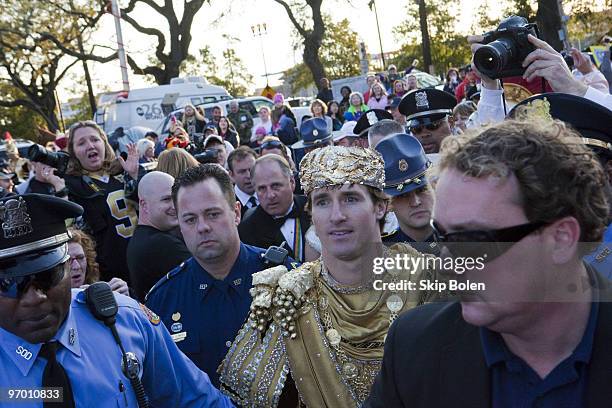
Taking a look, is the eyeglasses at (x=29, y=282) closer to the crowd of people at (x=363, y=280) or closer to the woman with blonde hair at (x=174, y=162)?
the crowd of people at (x=363, y=280)

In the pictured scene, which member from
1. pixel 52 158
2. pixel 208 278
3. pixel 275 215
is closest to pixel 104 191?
pixel 52 158

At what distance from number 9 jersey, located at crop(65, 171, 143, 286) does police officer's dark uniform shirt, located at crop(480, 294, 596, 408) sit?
14.7 ft

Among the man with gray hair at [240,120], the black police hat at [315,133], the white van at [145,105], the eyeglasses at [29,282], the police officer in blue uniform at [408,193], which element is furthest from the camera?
the white van at [145,105]

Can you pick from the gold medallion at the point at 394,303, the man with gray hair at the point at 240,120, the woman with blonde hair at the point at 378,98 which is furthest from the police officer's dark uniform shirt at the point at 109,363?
the man with gray hair at the point at 240,120

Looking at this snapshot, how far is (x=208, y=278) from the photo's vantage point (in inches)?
146

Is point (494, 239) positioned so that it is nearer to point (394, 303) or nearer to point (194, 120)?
point (394, 303)

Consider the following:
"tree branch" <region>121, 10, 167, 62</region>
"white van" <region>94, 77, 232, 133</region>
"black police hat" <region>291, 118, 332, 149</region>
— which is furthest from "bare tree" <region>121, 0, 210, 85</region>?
"black police hat" <region>291, 118, 332, 149</region>

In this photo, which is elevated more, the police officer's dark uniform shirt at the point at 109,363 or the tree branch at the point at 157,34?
the tree branch at the point at 157,34

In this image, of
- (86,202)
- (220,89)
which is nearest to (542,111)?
(86,202)

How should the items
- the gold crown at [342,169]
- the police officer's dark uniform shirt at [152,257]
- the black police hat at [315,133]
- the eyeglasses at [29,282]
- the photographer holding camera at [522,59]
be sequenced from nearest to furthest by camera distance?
Answer: the eyeglasses at [29,282], the gold crown at [342,169], the photographer holding camera at [522,59], the police officer's dark uniform shirt at [152,257], the black police hat at [315,133]

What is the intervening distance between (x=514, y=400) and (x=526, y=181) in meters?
0.55

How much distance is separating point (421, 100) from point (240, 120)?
11896 millimetres

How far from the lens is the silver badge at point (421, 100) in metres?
5.99

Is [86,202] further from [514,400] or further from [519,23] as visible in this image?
[514,400]
